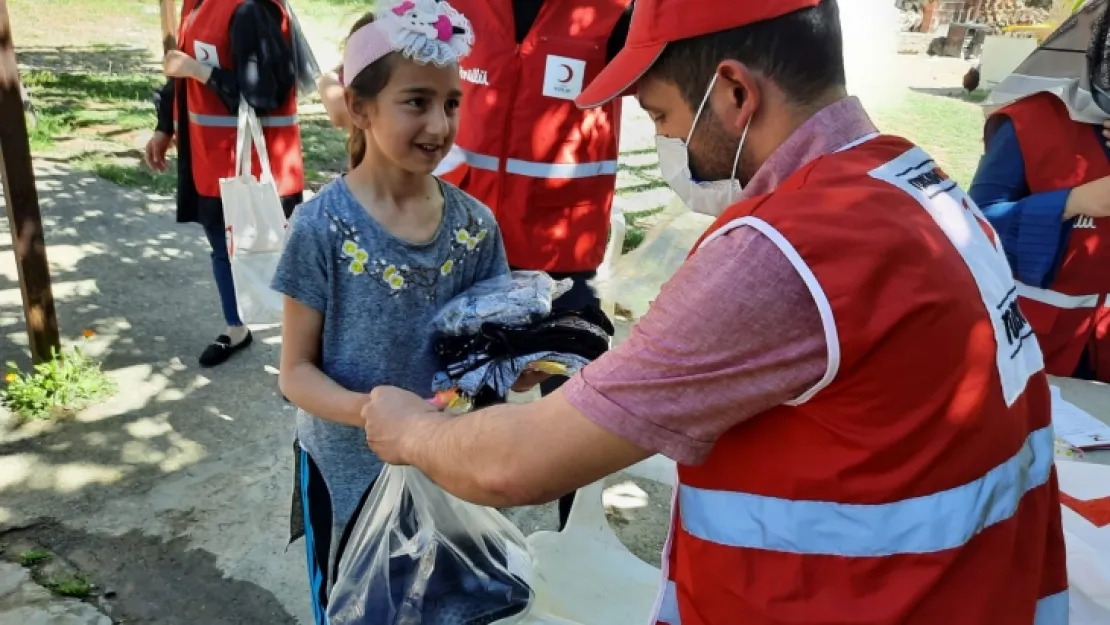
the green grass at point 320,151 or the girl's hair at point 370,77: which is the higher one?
the girl's hair at point 370,77

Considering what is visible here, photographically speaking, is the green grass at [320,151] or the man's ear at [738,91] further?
the green grass at [320,151]

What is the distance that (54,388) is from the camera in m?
3.88

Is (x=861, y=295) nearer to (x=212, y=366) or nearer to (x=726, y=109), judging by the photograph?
(x=726, y=109)

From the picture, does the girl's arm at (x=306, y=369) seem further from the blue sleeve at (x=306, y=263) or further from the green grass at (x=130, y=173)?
the green grass at (x=130, y=173)

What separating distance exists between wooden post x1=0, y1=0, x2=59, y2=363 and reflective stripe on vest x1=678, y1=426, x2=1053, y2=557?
363 cm

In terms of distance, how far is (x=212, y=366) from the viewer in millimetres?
4414

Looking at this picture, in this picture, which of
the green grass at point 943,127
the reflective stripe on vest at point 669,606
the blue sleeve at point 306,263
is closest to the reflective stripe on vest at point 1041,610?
the reflective stripe on vest at point 669,606

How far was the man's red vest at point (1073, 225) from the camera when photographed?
8.27ft

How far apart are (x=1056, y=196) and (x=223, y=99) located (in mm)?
3301

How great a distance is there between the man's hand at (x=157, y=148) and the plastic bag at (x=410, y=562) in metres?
3.11

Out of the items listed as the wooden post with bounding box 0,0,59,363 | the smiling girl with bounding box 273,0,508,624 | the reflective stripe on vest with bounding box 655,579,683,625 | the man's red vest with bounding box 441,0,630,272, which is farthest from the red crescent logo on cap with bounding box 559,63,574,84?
the wooden post with bounding box 0,0,59,363

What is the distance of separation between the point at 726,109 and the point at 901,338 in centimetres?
43

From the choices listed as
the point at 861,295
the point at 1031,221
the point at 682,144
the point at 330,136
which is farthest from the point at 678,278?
the point at 330,136

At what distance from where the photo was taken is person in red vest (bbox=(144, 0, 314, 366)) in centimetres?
382
